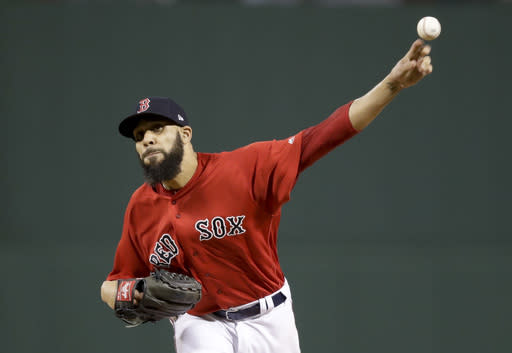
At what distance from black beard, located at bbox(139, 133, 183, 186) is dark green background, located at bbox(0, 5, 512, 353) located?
2301 mm

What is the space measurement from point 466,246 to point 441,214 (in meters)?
0.29

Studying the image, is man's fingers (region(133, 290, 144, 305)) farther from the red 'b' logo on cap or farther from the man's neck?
the red 'b' logo on cap

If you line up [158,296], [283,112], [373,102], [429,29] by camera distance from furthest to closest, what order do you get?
[283,112] → [158,296] → [373,102] → [429,29]

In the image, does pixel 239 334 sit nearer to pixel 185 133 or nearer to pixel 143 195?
pixel 143 195

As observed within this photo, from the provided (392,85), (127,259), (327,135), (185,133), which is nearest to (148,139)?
(185,133)

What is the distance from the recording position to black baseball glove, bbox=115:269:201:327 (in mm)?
2055

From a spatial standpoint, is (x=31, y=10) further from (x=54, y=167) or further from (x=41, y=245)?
(x=41, y=245)

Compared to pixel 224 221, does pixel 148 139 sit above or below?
above

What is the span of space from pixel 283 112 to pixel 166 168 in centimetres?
256

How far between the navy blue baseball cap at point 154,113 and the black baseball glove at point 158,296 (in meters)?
0.55

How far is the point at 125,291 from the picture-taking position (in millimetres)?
2156

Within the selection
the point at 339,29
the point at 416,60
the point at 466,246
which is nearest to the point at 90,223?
the point at 339,29

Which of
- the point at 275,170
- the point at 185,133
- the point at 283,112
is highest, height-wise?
the point at 283,112

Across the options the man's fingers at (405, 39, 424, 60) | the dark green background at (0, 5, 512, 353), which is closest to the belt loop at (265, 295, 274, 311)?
the man's fingers at (405, 39, 424, 60)
